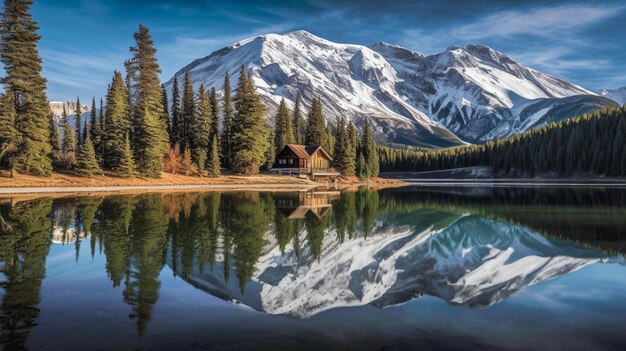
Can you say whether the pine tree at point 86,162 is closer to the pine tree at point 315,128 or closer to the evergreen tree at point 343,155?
the evergreen tree at point 343,155

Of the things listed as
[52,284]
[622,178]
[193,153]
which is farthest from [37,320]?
[622,178]

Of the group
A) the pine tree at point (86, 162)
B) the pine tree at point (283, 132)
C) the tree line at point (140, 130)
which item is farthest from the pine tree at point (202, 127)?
the pine tree at point (86, 162)

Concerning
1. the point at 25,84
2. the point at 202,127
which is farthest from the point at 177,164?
the point at 25,84

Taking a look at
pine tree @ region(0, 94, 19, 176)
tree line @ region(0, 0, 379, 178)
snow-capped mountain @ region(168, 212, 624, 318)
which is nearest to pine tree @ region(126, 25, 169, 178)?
tree line @ region(0, 0, 379, 178)

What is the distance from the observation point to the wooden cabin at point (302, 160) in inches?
3899

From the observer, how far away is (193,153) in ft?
292

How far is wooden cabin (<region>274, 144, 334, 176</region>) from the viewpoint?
9904 centimetres

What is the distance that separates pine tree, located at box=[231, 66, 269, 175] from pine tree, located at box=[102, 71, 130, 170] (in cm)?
1887

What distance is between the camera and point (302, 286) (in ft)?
44.1

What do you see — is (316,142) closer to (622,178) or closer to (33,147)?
(33,147)

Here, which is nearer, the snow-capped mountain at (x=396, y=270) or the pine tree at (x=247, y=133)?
the snow-capped mountain at (x=396, y=270)

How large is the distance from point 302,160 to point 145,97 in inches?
1413

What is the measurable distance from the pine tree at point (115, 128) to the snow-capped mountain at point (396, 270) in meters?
55.2

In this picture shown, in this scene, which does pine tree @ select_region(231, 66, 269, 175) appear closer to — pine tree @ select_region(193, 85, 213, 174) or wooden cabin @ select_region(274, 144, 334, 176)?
pine tree @ select_region(193, 85, 213, 174)
